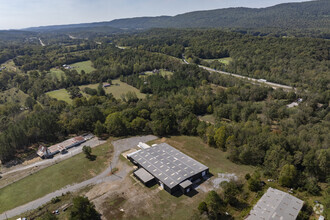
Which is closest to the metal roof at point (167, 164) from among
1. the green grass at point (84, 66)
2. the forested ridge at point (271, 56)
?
the forested ridge at point (271, 56)

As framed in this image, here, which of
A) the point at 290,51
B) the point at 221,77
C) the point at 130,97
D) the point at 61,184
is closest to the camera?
the point at 61,184

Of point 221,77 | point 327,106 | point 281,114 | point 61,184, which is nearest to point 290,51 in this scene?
point 221,77

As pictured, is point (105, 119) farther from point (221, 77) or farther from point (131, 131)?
point (221, 77)

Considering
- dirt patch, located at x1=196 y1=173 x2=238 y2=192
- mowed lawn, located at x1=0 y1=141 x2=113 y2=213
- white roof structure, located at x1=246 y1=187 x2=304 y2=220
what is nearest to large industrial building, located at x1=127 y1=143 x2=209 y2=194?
dirt patch, located at x1=196 y1=173 x2=238 y2=192

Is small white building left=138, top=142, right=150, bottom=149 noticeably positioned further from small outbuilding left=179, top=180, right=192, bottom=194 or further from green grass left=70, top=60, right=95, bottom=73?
green grass left=70, top=60, right=95, bottom=73

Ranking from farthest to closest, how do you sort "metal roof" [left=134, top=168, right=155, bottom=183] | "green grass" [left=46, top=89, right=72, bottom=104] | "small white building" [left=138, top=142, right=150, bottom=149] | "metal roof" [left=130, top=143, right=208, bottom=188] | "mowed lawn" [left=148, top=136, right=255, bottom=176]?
1. "green grass" [left=46, top=89, right=72, bottom=104]
2. "small white building" [left=138, top=142, right=150, bottom=149]
3. "mowed lawn" [left=148, top=136, right=255, bottom=176]
4. "metal roof" [left=134, top=168, right=155, bottom=183]
5. "metal roof" [left=130, top=143, right=208, bottom=188]

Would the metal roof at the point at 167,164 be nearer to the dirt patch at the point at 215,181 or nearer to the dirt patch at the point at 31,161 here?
the dirt patch at the point at 215,181

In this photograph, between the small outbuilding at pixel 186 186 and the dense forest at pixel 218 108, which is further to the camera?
the dense forest at pixel 218 108
